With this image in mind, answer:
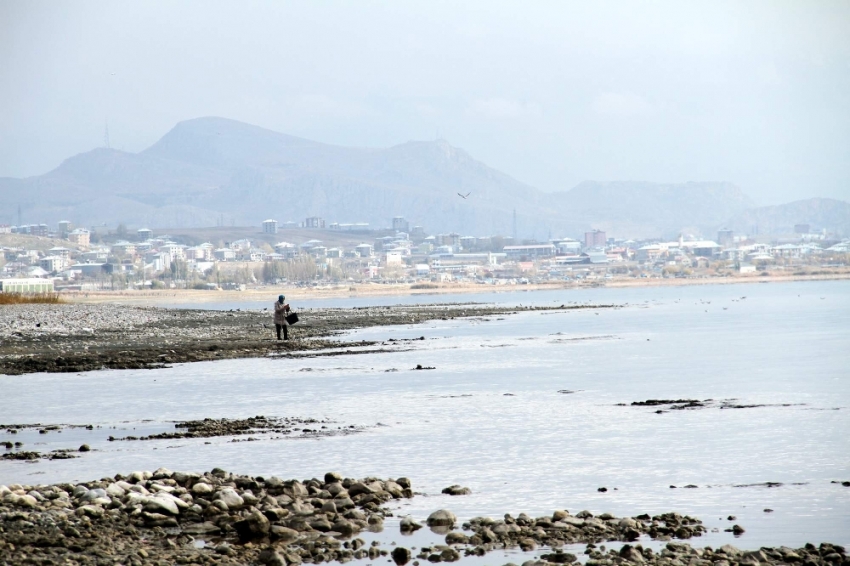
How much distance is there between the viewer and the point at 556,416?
793 inches

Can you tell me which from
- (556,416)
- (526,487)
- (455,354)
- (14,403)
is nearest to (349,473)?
(526,487)

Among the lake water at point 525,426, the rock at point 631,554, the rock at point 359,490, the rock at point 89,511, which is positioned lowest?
the lake water at point 525,426

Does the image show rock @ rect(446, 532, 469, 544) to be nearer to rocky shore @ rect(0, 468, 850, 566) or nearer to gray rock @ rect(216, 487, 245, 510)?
rocky shore @ rect(0, 468, 850, 566)

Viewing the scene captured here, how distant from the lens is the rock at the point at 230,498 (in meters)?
11.3

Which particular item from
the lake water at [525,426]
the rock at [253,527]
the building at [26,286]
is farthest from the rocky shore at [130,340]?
the building at [26,286]

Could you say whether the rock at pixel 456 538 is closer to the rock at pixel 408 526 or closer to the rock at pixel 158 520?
the rock at pixel 408 526

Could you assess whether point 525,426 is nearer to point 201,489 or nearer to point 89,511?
point 201,489

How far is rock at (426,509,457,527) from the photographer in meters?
10.9

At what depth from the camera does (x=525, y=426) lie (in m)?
18.8

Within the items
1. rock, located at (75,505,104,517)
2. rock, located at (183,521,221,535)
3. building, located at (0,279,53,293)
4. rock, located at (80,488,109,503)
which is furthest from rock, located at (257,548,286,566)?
building, located at (0,279,53,293)

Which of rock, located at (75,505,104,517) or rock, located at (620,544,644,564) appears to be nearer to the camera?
rock, located at (620,544,644,564)

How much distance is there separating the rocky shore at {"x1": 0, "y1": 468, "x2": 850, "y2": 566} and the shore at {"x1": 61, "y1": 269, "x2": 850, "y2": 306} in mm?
131571

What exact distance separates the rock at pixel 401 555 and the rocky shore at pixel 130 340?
2081cm

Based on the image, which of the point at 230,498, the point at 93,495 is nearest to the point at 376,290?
the point at 93,495
